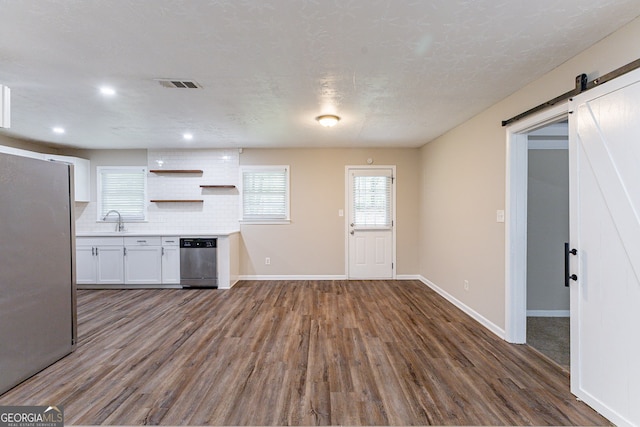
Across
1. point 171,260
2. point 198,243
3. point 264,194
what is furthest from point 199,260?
point 264,194

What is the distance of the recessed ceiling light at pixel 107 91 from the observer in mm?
2705

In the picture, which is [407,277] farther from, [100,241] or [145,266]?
[100,241]

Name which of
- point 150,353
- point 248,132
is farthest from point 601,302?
point 248,132

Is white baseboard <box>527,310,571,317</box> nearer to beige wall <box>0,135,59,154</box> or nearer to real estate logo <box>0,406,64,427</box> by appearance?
real estate logo <box>0,406,64,427</box>

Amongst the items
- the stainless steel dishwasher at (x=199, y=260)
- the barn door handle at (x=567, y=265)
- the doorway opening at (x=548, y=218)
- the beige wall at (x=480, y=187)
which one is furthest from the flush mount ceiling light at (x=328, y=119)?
the stainless steel dishwasher at (x=199, y=260)

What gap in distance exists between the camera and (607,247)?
1.82 metres

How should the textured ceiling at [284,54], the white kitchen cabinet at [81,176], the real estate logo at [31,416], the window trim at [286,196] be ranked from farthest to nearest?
the window trim at [286,196], the white kitchen cabinet at [81,176], the real estate logo at [31,416], the textured ceiling at [284,54]

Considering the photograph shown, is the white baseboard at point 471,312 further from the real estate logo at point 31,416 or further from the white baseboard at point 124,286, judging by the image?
the white baseboard at point 124,286

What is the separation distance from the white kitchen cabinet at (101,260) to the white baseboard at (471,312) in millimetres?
5341

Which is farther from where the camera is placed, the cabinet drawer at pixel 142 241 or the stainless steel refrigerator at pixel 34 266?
the cabinet drawer at pixel 142 241

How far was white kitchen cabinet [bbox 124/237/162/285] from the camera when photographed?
481cm

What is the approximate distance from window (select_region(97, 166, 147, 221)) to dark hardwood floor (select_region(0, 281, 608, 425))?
2229mm

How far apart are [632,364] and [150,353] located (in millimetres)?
3595

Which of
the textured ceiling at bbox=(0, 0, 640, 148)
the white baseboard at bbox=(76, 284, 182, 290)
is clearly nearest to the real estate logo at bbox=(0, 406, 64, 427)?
the textured ceiling at bbox=(0, 0, 640, 148)
